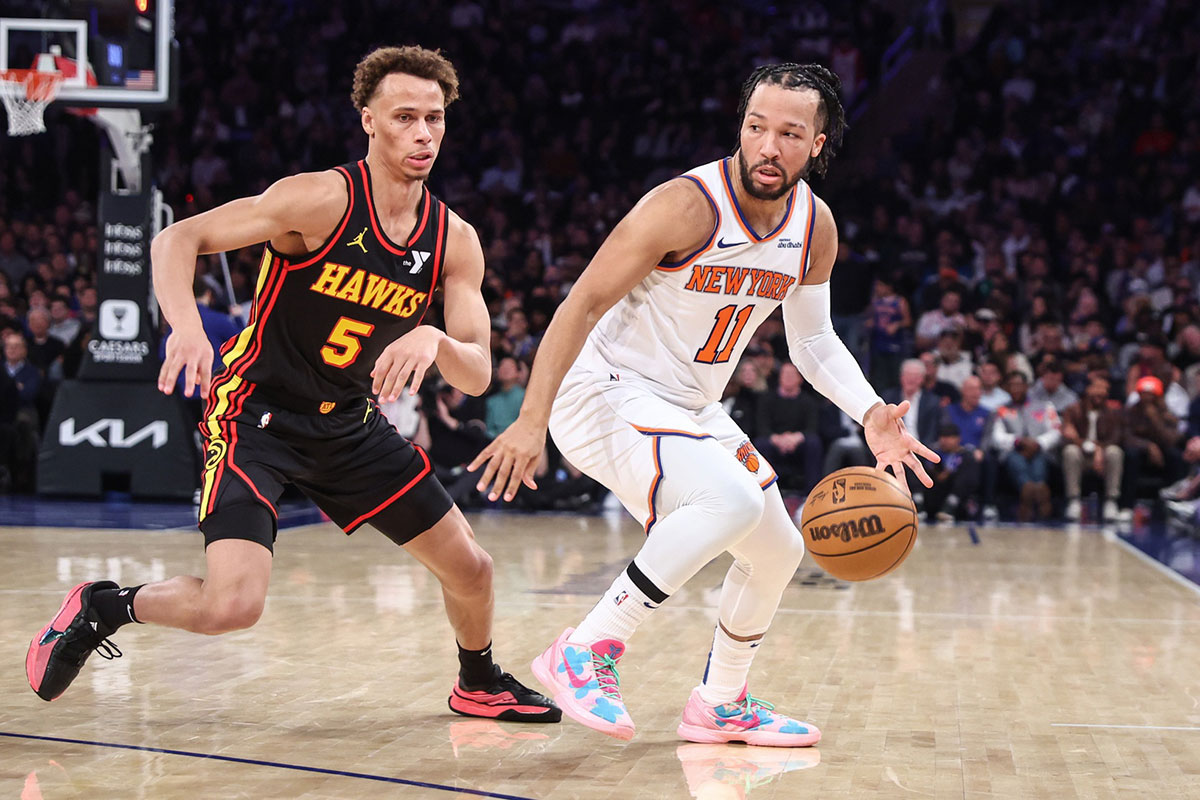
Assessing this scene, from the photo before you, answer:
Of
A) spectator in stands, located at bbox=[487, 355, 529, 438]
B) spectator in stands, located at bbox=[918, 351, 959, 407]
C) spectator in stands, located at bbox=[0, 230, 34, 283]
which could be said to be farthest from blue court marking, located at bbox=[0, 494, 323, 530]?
spectator in stands, located at bbox=[918, 351, 959, 407]

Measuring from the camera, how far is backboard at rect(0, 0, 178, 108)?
10.5 m

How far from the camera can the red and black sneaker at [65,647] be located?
4004 millimetres

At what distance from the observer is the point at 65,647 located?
13.1 feet

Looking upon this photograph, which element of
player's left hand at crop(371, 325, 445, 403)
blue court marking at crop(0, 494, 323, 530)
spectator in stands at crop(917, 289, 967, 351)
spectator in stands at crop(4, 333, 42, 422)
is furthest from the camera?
spectator in stands at crop(917, 289, 967, 351)

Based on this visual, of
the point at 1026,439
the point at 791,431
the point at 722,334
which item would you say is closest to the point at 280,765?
the point at 722,334

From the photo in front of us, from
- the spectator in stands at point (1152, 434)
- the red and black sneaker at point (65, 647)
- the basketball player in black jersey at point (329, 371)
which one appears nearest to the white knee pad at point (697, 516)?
the basketball player in black jersey at point (329, 371)

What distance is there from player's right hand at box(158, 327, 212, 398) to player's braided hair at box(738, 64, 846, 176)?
1.73 m

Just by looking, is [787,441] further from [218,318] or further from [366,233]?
[366,233]

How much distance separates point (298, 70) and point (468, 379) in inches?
660

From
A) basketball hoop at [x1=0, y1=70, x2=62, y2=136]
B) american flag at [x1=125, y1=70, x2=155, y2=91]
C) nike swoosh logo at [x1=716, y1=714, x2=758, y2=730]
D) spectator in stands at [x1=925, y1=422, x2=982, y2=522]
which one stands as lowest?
spectator in stands at [x1=925, y1=422, x2=982, y2=522]

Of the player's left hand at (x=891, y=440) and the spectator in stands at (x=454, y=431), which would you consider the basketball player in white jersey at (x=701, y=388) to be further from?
the spectator in stands at (x=454, y=431)

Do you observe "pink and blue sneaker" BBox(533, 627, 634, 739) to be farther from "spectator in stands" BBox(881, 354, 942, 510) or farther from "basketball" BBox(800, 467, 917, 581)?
"spectator in stands" BBox(881, 354, 942, 510)

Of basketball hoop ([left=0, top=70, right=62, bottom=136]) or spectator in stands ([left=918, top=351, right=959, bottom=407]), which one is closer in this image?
basketball hoop ([left=0, top=70, right=62, bottom=136])

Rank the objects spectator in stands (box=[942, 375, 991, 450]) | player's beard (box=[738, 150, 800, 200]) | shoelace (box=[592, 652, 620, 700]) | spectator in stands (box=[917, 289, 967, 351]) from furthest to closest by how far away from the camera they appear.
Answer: spectator in stands (box=[917, 289, 967, 351]) → spectator in stands (box=[942, 375, 991, 450]) → player's beard (box=[738, 150, 800, 200]) → shoelace (box=[592, 652, 620, 700])
